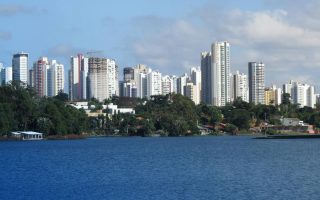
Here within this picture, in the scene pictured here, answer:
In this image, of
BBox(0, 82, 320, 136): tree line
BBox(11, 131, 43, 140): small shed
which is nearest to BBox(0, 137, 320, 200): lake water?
BBox(11, 131, 43, 140): small shed

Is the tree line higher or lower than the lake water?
higher

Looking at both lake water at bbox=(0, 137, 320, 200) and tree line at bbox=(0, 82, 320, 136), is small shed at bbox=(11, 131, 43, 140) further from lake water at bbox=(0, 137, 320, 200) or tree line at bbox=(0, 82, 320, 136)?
lake water at bbox=(0, 137, 320, 200)

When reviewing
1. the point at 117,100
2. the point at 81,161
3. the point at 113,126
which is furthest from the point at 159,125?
the point at 81,161

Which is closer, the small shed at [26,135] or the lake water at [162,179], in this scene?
the lake water at [162,179]

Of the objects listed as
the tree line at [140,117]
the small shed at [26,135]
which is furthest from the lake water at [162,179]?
the tree line at [140,117]

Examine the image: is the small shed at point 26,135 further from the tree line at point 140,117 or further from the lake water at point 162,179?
the lake water at point 162,179

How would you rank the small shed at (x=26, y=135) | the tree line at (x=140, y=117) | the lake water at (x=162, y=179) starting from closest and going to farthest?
the lake water at (x=162, y=179), the small shed at (x=26, y=135), the tree line at (x=140, y=117)

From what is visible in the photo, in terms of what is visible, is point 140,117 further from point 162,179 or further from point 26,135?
point 162,179

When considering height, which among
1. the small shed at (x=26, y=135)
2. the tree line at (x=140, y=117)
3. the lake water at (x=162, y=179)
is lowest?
the lake water at (x=162, y=179)

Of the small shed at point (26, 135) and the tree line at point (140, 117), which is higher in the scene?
the tree line at point (140, 117)

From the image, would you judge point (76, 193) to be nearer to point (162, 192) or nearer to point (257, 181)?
point (162, 192)

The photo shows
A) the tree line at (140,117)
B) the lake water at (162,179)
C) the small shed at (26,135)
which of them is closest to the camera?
the lake water at (162,179)
